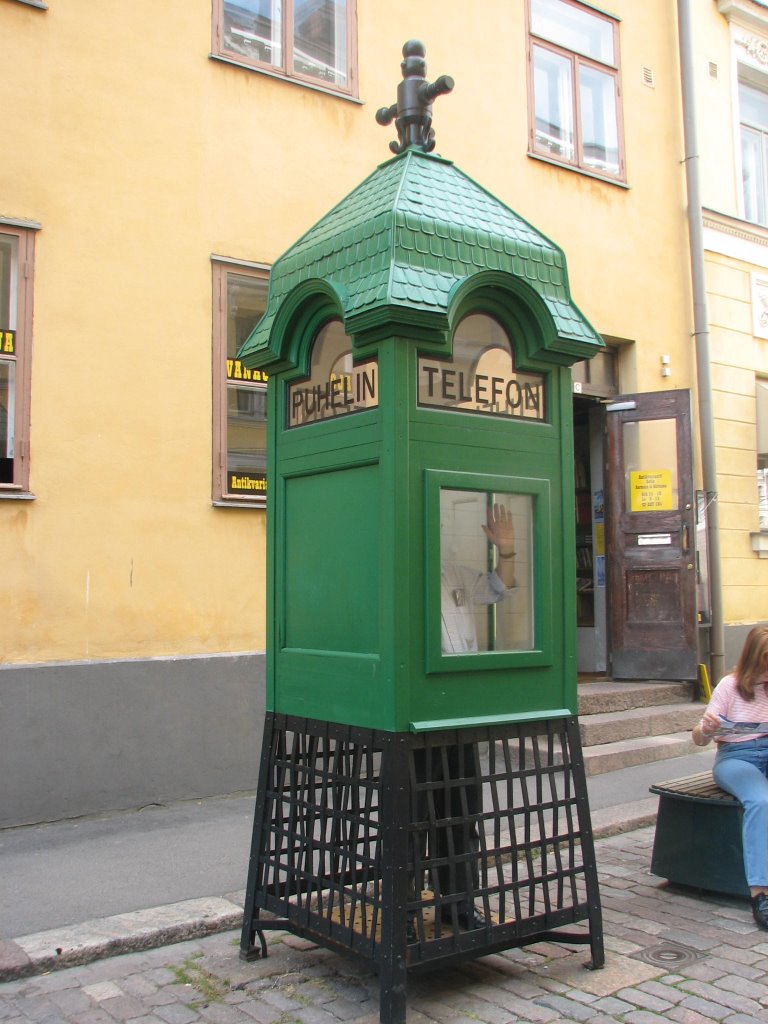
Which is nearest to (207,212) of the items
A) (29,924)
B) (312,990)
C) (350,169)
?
(350,169)

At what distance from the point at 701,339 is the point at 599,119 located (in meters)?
2.42

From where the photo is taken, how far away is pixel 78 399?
6.70 metres

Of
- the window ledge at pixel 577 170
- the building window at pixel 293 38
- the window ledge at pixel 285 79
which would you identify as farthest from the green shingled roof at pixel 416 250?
the window ledge at pixel 577 170

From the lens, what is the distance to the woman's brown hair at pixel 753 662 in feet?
16.8

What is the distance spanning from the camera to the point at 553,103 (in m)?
9.99

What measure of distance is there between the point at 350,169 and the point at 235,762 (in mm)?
4586

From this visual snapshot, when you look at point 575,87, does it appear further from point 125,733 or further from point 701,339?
point 125,733

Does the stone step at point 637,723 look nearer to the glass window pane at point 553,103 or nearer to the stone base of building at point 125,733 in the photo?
the stone base of building at point 125,733

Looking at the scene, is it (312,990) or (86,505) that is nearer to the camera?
(312,990)

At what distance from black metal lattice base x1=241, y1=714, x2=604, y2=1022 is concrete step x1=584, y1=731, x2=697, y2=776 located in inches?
127

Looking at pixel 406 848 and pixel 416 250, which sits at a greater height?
pixel 416 250

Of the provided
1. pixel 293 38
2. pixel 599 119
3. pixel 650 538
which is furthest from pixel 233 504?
pixel 599 119

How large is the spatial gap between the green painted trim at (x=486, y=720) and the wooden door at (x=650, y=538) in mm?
5814

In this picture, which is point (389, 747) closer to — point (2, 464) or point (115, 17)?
point (2, 464)
